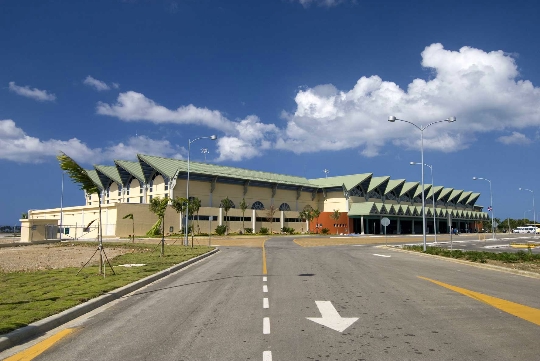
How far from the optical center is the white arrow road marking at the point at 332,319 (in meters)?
7.74

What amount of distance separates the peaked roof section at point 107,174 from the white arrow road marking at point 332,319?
7398 centimetres

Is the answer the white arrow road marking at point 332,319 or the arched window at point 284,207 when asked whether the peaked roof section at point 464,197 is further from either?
the white arrow road marking at point 332,319

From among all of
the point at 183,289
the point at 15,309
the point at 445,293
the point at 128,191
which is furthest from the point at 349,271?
the point at 128,191

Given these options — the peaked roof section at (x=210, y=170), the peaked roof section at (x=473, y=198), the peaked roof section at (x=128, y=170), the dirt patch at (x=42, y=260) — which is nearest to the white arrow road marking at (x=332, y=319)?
the dirt patch at (x=42, y=260)

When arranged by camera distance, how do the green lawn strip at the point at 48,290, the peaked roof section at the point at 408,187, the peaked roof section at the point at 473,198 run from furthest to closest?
the peaked roof section at the point at 473,198 → the peaked roof section at the point at 408,187 → the green lawn strip at the point at 48,290

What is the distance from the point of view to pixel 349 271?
56.5 ft

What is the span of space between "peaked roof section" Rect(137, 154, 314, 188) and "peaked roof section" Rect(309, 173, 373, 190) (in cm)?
460

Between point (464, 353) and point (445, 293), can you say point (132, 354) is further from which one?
point (445, 293)

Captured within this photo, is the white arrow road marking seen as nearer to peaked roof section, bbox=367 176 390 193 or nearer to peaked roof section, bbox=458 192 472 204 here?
peaked roof section, bbox=367 176 390 193

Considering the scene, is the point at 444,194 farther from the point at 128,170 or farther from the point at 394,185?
the point at 128,170

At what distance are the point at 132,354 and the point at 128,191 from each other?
Answer: 7398 centimetres

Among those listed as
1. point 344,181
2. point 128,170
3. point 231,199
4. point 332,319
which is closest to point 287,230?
point 231,199

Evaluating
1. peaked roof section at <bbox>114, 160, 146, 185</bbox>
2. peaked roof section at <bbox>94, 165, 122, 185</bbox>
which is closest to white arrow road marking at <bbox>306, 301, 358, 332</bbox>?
peaked roof section at <bbox>114, 160, 146, 185</bbox>

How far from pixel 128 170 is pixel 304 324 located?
7067 cm
